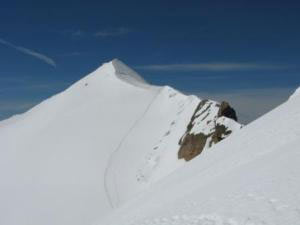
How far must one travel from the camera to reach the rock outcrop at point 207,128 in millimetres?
42344

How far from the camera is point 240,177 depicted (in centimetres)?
1255

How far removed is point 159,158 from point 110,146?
9.53 metres

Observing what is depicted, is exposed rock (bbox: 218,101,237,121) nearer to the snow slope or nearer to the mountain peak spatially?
the snow slope

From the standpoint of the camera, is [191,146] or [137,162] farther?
[137,162]

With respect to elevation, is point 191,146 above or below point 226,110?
below

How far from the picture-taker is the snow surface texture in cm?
3941

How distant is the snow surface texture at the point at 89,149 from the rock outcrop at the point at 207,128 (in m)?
1.12

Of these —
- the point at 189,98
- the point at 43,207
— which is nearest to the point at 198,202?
the point at 43,207

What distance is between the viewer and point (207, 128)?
45.2m

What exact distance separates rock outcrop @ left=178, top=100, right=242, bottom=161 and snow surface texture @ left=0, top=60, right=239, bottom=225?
3.68 ft

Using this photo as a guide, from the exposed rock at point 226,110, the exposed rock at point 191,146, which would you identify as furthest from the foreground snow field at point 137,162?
the exposed rock at point 226,110

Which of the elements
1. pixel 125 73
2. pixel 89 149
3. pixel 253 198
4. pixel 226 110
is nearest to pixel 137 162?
pixel 89 149

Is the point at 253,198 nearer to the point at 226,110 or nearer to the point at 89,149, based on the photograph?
the point at 226,110

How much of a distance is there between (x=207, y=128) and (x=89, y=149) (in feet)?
53.3
